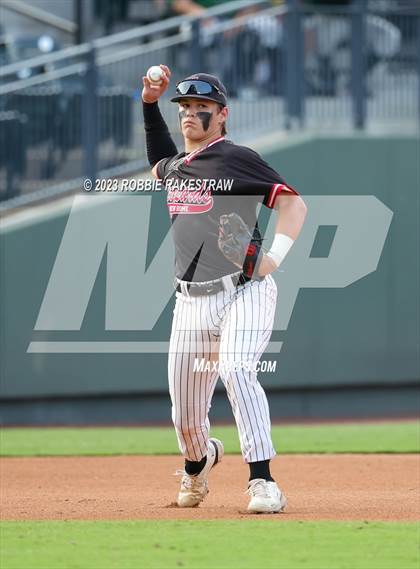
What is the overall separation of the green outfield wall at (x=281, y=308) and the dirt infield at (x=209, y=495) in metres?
2.59

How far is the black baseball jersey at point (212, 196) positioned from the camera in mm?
5855

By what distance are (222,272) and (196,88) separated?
2.89 feet

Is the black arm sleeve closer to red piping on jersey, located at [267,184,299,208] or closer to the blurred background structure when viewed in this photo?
red piping on jersey, located at [267,184,299,208]

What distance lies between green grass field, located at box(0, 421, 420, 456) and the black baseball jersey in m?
4.13

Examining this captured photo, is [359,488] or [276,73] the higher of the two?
[276,73]

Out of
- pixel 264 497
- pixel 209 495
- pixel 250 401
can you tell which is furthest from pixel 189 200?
pixel 209 495

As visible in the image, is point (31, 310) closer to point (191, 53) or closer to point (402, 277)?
point (191, 53)

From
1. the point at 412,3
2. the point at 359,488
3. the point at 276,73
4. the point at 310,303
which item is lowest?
the point at 359,488

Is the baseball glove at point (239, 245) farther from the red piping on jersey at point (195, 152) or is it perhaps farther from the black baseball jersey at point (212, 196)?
the red piping on jersey at point (195, 152)

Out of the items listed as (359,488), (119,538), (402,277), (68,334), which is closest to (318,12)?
(402,277)

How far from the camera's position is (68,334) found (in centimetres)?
1206

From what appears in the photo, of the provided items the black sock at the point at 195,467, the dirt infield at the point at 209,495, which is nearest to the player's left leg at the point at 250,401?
the dirt infield at the point at 209,495

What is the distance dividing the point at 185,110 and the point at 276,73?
261 inches

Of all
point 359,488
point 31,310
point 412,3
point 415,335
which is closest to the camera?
point 359,488
